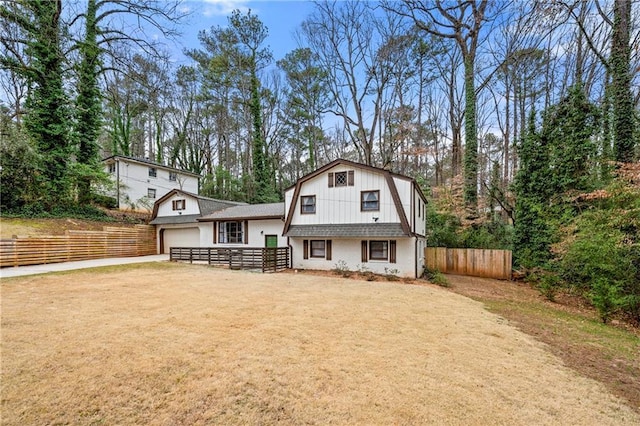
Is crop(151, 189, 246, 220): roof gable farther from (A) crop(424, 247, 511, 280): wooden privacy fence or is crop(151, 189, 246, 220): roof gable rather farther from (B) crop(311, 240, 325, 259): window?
(A) crop(424, 247, 511, 280): wooden privacy fence

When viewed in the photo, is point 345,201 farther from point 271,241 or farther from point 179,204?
point 179,204

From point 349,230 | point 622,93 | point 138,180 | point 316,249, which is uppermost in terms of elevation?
point 622,93

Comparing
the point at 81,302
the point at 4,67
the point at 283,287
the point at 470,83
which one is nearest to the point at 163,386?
the point at 81,302

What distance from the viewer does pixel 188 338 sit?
4.88 metres

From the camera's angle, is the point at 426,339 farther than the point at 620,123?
No

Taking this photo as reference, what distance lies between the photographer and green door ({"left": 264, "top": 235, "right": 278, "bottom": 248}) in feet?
53.8

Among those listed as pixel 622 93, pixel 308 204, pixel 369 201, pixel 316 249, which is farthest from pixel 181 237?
pixel 622 93

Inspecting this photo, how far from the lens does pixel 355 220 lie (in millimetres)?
13742

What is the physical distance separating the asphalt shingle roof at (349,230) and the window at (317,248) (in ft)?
2.98

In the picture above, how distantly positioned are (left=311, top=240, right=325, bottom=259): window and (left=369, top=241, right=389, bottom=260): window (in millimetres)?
2595

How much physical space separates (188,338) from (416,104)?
79.7ft

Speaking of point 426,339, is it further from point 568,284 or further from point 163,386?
point 568,284

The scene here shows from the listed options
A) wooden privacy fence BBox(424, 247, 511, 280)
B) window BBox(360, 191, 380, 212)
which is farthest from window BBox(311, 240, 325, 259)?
wooden privacy fence BBox(424, 247, 511, 280)

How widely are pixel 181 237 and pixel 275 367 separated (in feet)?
62.7
